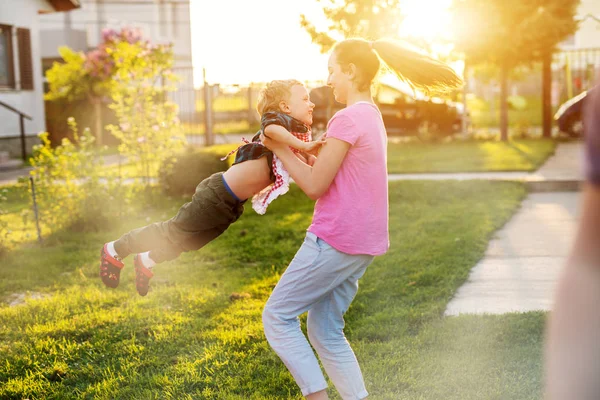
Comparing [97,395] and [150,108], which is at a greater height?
[150,108]

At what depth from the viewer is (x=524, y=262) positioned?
6.79 m

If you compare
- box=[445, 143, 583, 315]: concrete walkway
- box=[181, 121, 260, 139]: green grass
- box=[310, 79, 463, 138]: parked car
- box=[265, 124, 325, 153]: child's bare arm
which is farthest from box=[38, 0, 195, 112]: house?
box=[265, 124, 325, 153]: child's bare arm

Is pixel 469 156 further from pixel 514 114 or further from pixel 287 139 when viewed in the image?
pixel 514 114

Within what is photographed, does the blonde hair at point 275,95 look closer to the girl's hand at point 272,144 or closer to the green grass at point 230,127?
the girl's hand at point 272,144

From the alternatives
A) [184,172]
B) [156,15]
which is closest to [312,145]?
[184,172]

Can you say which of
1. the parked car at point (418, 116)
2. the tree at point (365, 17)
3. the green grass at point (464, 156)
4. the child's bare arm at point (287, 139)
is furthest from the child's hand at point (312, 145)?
the parked car at point (418, 116)

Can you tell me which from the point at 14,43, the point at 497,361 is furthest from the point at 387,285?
the point at 14,43

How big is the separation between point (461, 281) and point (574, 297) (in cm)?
495

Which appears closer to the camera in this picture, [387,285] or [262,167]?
[262,167]

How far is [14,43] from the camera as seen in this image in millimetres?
19172

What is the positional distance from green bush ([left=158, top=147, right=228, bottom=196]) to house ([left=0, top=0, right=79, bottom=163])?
8.56 metres

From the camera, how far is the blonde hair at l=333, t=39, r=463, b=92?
312cm

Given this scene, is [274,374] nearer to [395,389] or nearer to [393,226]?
[395,389]

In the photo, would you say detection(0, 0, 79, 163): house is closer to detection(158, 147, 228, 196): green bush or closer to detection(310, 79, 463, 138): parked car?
detection(310, 79, 463, 138): parked car
